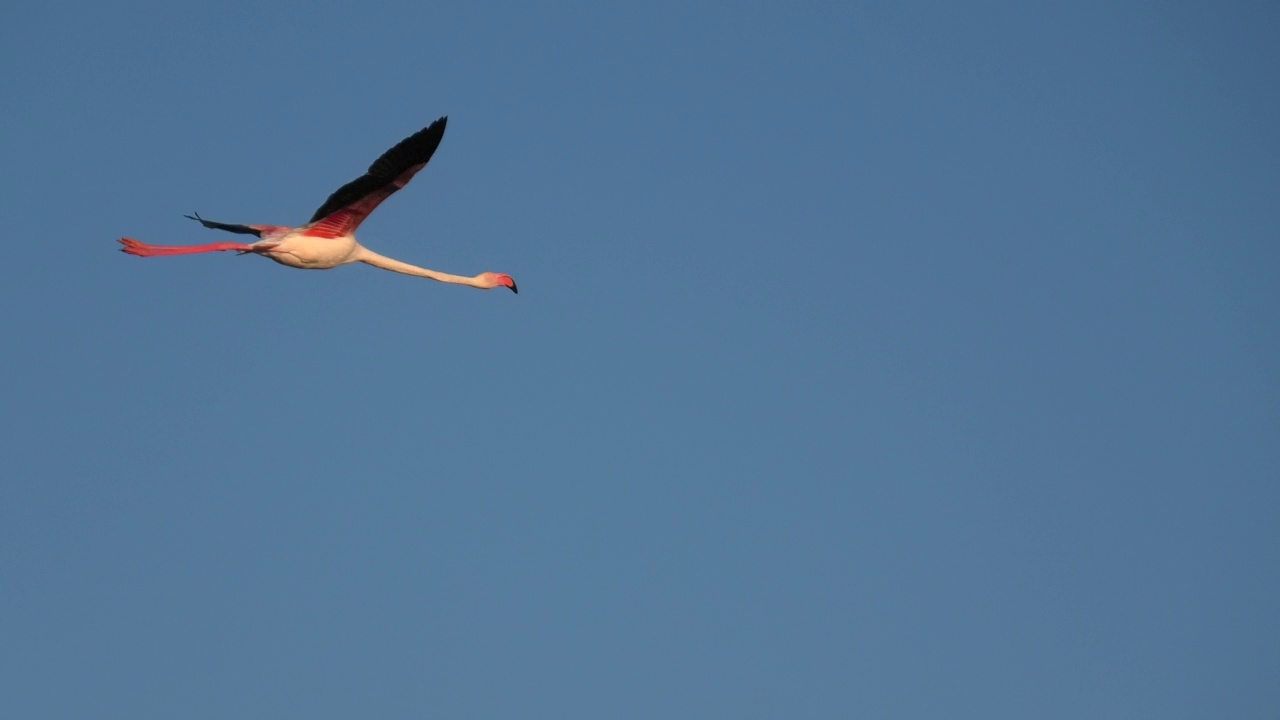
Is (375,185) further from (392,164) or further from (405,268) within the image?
(405,268)

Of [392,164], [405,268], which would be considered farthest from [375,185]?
[405,268]

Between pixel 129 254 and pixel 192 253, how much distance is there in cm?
93

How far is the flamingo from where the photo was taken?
26.9 metres

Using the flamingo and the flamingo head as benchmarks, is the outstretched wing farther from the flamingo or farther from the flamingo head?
the flamingo head

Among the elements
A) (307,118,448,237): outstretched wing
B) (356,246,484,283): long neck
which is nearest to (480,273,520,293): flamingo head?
(356,246,484,283): long neck

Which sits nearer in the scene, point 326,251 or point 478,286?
point 326,251

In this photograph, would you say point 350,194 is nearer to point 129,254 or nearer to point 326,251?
point 326,251

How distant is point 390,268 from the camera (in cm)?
2973

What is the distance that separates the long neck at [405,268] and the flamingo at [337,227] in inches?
0.9

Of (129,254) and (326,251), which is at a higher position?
(326,251)

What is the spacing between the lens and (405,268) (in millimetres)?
29859

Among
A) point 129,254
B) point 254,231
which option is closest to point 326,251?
point 254,231

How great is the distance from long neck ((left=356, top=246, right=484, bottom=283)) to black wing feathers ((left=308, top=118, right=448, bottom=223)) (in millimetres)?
1588

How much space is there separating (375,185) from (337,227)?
118 centimetres
